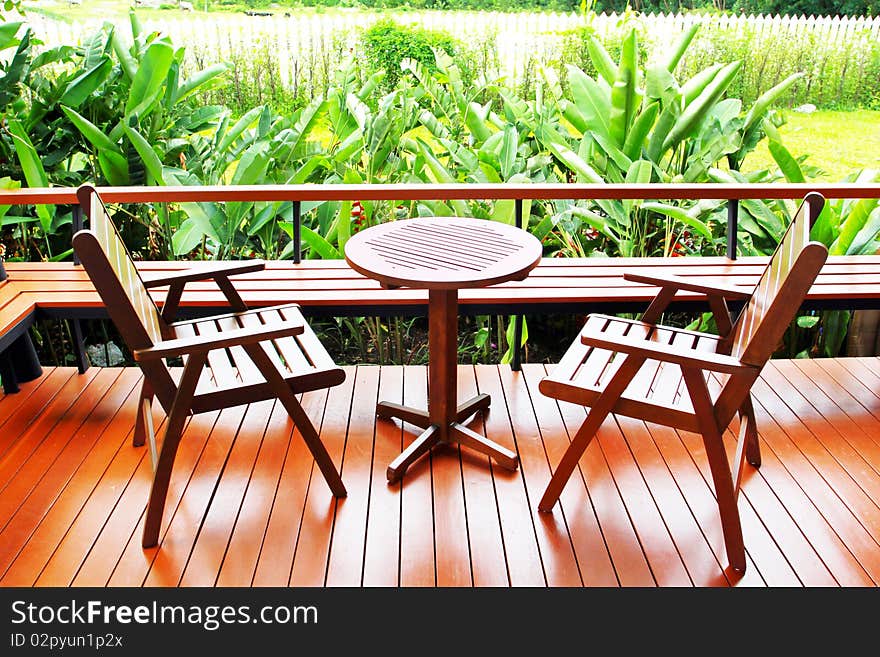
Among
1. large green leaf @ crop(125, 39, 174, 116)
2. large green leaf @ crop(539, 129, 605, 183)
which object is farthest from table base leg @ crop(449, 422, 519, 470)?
large green leaf @ crop(125, 39, 174, 116)

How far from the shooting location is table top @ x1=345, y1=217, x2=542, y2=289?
2.33m

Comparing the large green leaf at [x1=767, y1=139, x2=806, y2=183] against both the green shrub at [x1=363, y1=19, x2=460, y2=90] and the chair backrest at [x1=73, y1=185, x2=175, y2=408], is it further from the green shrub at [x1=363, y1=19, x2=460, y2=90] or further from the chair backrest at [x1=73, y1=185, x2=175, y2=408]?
the green shrub at [x1=363, y1=19, x2=460, y2=90]

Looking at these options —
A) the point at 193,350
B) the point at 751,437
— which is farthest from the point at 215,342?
the point at 751,437

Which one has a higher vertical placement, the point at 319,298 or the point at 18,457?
the point at 319,298

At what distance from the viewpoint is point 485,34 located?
32.9 feet

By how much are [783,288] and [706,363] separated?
25cm

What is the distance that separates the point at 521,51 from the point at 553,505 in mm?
8309

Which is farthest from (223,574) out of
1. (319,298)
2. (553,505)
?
(319,298)

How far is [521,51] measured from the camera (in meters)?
9.75

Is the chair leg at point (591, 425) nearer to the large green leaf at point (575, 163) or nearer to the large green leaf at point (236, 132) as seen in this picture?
the large green leaf at point (575, 163)

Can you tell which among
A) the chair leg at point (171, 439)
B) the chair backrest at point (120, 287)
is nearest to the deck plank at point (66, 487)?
the chair leg at point (171, 439)

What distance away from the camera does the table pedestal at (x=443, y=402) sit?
100 inches

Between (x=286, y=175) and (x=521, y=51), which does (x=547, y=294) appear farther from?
(x=521, y=51)

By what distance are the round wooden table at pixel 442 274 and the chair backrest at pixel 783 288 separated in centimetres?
65
